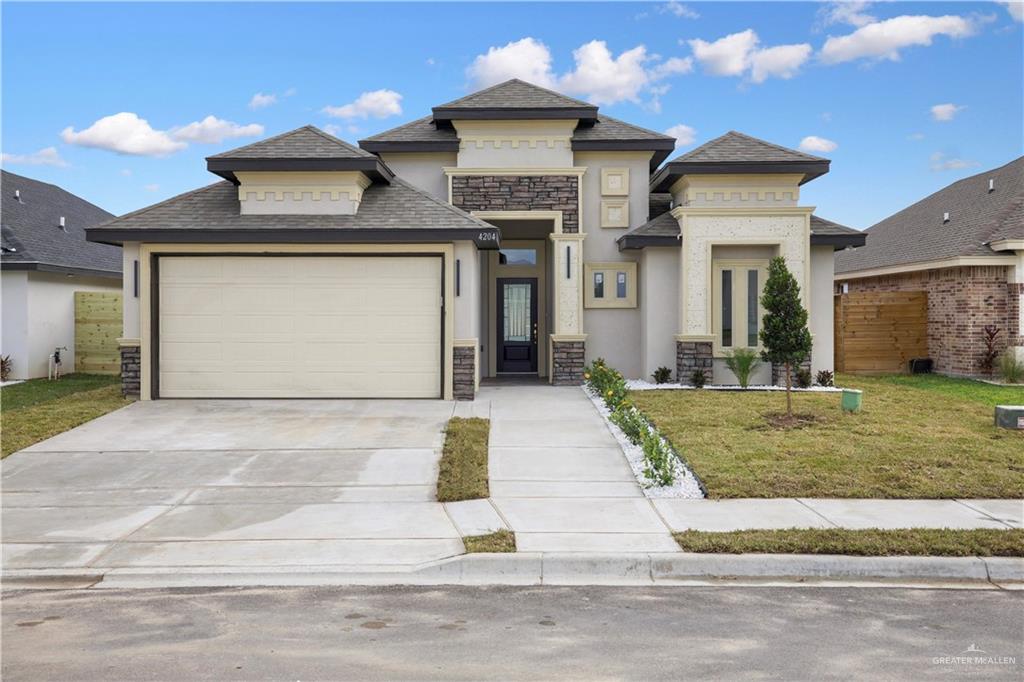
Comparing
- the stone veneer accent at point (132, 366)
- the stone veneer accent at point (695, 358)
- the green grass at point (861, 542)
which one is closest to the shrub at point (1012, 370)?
the stone veneer accent at point (695, 358)

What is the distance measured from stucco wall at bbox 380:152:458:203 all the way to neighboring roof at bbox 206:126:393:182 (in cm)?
275

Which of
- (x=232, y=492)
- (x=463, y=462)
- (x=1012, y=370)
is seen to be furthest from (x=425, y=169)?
(x=1012, y=370)

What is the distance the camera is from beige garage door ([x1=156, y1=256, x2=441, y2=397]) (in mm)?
14828

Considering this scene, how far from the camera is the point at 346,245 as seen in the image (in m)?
14.8

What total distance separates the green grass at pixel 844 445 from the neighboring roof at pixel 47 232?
1420cm

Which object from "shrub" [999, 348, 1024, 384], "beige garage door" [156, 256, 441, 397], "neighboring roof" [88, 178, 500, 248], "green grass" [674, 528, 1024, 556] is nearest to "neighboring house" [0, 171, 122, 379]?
"neighboring roof" [88, 178, 500, 248]

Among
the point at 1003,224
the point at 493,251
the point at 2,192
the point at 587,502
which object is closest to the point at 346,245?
the point at 493,251

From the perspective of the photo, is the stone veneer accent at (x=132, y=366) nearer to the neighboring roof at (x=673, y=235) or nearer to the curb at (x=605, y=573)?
the curb at (x=605, y=573)

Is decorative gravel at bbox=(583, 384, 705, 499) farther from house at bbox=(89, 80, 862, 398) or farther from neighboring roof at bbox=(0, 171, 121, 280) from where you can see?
neighboring roof at bbox=(0, 171, 121, 280)

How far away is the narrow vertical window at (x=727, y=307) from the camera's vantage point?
17375 mm

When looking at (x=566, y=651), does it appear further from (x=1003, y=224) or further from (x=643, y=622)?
(x=1003, y=224)

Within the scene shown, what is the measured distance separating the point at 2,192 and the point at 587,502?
801 inches

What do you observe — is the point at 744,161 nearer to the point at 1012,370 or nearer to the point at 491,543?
the point at 1012,370

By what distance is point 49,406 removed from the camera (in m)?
14.2
